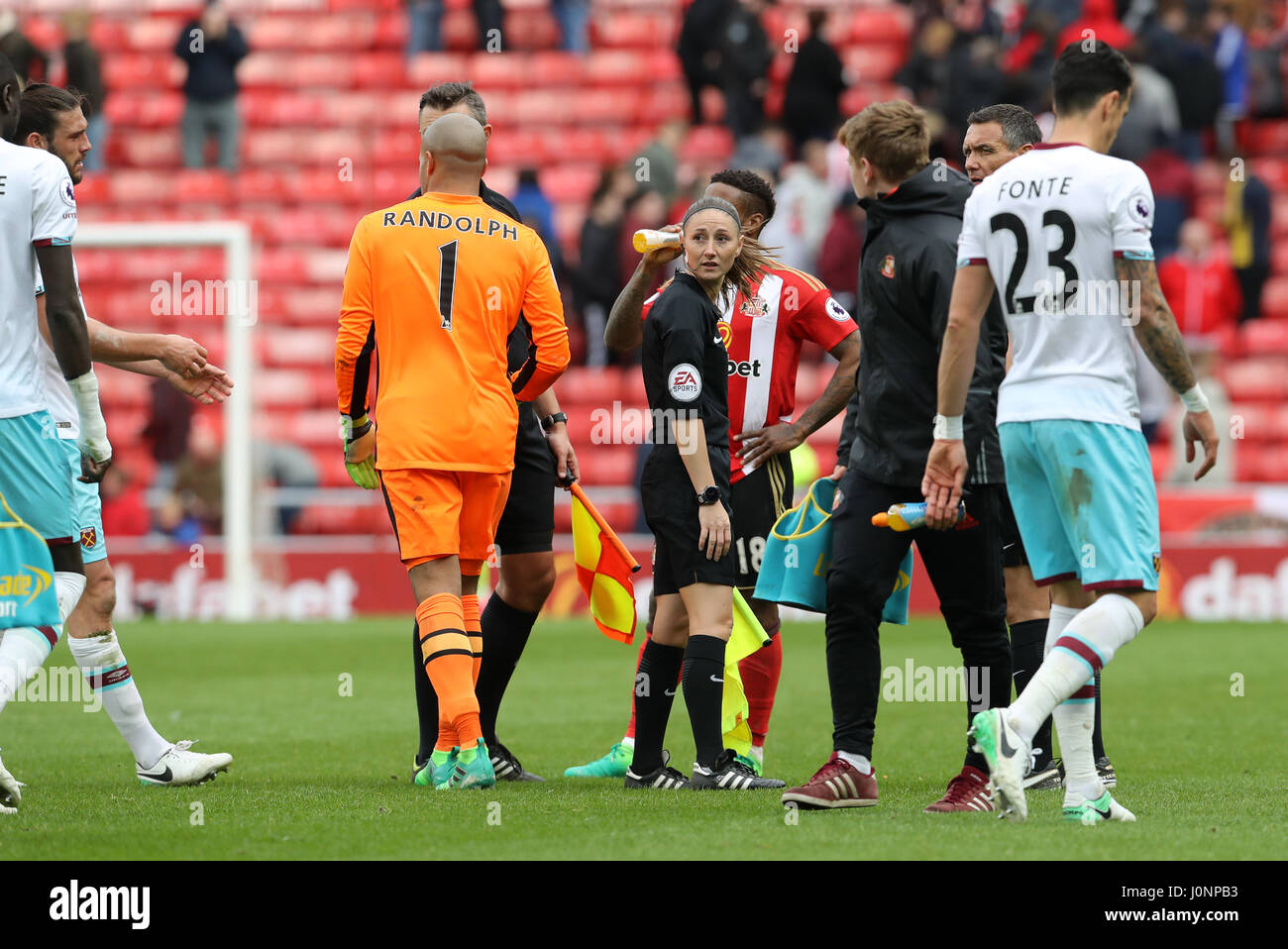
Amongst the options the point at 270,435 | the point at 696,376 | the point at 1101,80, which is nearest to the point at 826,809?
the point at 696,376

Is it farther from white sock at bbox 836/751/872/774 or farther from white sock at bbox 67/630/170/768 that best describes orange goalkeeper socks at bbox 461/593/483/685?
white sock at bbox 836/751/872/774

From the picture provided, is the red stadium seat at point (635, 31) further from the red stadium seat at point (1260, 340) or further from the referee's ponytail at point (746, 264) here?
the referee's ponytail at point (746, 264)

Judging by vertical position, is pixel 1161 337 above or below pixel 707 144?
below

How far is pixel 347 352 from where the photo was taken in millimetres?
6133

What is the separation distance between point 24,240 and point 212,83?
1621 cm

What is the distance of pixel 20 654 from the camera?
5402 mm

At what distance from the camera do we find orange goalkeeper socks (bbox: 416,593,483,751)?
6004 millimetres

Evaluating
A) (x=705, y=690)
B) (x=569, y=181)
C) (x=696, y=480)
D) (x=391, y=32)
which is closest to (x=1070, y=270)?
(x=696, y=480)

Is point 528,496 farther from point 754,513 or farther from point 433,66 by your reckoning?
point 433,66

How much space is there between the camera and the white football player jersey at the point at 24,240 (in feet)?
17.4

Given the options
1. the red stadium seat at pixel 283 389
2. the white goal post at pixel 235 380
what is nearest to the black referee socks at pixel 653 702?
the white goal post at pixel 235 380

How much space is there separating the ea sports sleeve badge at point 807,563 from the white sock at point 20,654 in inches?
94.6
